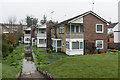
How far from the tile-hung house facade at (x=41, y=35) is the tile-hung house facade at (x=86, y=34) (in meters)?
16.7

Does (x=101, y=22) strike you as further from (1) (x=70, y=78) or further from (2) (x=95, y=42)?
(1) (x=70, y=78)

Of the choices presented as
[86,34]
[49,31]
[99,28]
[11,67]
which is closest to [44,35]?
[49,31]

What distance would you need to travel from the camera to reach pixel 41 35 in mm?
42125

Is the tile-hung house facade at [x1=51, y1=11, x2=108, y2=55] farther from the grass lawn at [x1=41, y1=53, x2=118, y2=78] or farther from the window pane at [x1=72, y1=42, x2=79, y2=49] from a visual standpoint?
the grass lawn at [x1=41, y1=53, x2=118, y2=78]

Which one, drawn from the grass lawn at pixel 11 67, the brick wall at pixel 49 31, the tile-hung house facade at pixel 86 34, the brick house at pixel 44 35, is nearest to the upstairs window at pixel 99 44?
the tile-hung house facade at pixel 86 34

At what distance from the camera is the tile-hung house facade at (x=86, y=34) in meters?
24.8

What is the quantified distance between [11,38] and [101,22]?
20319 millimetres

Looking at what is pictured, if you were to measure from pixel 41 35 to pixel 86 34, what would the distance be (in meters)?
19.1

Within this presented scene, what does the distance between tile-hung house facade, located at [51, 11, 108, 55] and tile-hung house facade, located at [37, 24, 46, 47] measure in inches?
656

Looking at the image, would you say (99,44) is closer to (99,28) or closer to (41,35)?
(99,28)

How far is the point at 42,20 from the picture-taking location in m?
99.0

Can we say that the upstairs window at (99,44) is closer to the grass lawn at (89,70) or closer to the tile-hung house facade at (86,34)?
the tile-hung house facade at (86,34)

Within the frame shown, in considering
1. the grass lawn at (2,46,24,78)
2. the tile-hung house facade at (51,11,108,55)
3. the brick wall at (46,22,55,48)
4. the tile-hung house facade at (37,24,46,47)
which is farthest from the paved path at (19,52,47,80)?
the tile-hung house facade at (37,24,46,47)

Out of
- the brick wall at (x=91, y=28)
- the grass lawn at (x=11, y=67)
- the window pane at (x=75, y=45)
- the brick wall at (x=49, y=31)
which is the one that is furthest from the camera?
the brick wall at (x=49, y=31)
